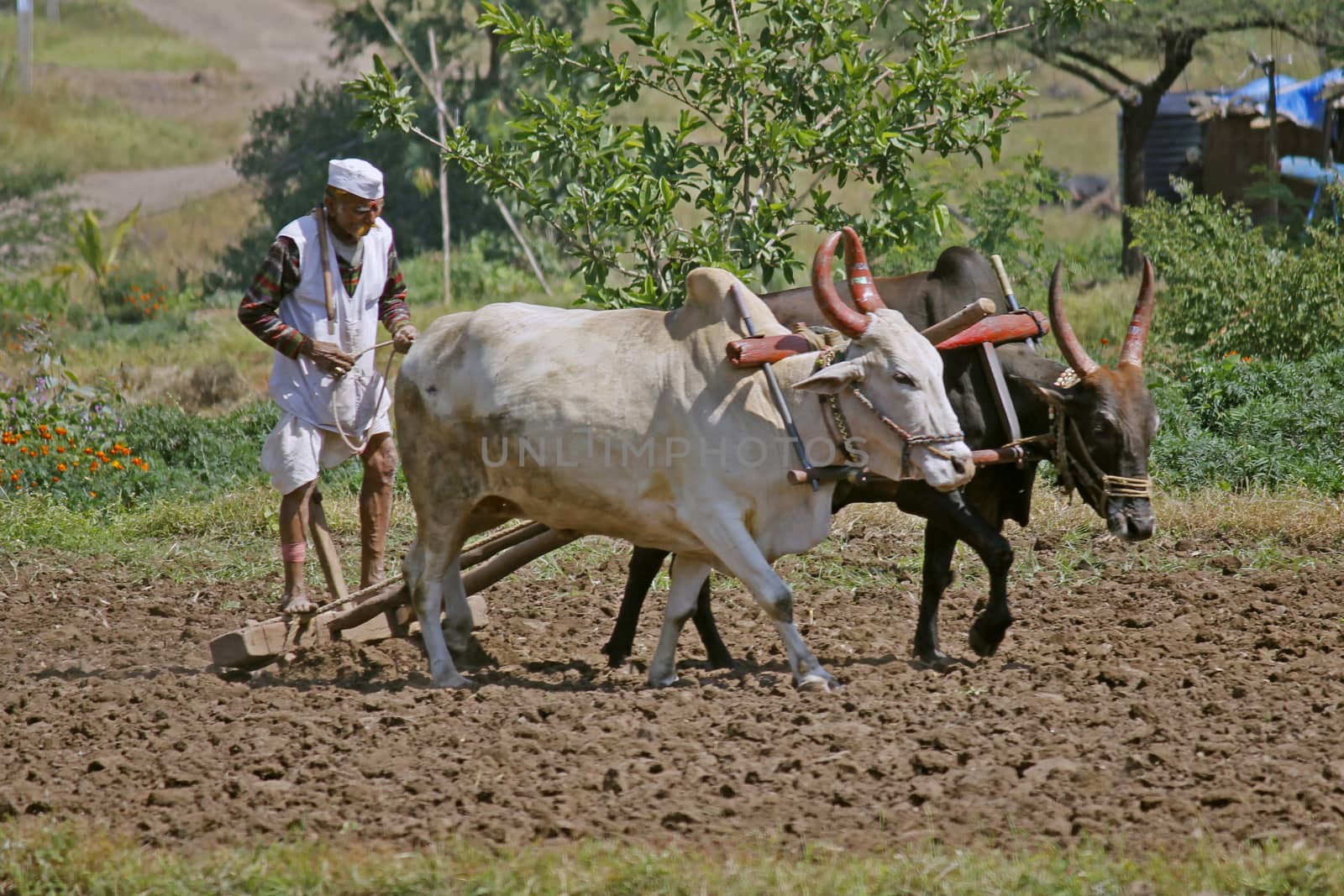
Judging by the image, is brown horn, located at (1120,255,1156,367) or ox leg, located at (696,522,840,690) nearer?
ox leg, located at (696,522,840,690)

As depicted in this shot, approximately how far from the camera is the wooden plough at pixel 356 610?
5.71m

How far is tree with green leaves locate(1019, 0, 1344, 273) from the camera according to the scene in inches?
553

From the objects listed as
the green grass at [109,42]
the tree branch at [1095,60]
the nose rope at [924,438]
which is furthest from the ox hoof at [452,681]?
the green grass at [109,42]

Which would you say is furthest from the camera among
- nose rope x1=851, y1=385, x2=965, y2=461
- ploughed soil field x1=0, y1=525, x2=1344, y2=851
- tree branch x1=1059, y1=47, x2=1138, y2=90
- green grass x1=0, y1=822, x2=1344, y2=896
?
tree branch x1=1059, y1=47, x2=1138, y2=90

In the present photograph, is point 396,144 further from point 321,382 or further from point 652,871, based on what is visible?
point 652,871

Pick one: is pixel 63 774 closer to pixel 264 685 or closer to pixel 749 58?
pixel 264 685

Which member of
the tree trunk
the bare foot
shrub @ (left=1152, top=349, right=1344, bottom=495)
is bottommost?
the bare foot

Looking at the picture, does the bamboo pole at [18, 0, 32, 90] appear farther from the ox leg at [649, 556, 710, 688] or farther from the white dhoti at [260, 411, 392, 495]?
the ox leg at [649, 556, 710, 688]

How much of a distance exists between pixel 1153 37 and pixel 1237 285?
572cm

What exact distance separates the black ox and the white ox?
0.60m

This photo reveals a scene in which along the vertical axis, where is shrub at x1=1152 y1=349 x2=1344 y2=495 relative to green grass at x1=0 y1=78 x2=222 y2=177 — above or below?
below

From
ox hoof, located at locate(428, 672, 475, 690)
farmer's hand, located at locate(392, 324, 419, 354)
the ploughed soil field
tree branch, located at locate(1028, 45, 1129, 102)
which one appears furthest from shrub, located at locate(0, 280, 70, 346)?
ox hoof, located at locate(428, 672, 475, 690)

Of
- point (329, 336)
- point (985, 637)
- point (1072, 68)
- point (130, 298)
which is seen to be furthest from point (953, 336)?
point (130, 298)

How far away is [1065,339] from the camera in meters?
5.73
